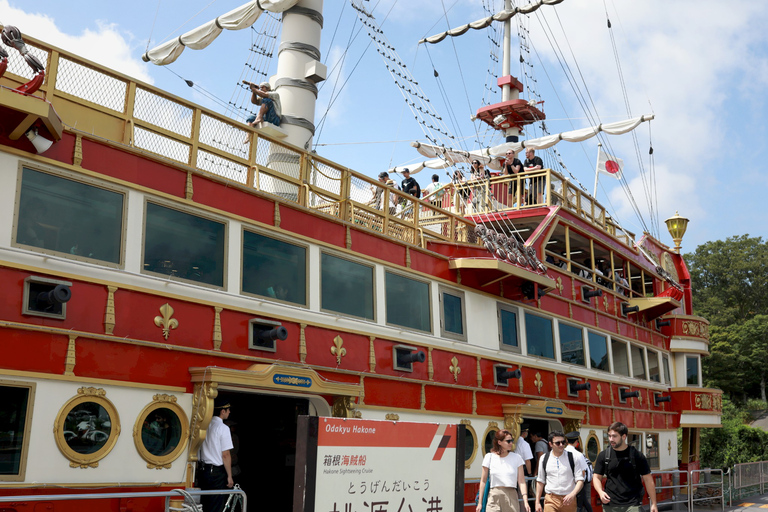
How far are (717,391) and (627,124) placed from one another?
10.6 metres

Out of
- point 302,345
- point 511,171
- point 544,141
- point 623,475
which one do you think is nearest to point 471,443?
point 302,345

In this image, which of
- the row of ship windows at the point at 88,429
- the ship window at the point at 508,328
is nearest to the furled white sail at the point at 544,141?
the ship window at the point at 508,328

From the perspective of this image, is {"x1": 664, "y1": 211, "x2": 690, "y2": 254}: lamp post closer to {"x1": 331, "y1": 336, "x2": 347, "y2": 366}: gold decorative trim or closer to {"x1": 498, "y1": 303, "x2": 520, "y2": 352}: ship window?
{"x1": 498, "y1": 303, "x2": 520, "y2": 352}: ship window

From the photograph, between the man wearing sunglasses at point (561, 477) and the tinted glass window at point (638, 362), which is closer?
the man wearing sunglasses at point (561, 477)

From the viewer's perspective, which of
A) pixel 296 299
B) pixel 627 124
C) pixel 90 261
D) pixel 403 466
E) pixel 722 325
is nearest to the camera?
pixel 403 466

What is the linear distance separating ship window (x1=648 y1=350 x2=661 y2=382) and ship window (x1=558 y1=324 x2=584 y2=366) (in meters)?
4.96

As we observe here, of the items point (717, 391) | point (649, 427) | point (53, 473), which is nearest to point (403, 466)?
point (53, 473)

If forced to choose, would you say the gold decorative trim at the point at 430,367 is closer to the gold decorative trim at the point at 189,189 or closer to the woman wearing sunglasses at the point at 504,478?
the woman wearing sunglasses at the point at 504,478

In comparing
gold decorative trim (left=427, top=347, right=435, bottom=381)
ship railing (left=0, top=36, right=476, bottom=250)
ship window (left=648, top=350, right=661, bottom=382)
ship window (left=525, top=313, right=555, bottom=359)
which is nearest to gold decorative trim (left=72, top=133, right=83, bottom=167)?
ship railing (left=0, top=36, right=476, bottom=250)

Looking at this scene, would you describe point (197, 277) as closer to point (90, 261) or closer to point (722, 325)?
point (90, 261)

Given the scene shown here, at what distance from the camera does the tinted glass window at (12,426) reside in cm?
657

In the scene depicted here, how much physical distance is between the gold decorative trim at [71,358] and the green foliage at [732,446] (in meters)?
31.9

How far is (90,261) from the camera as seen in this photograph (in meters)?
7.50

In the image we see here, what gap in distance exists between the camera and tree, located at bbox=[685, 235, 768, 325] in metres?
64.6
